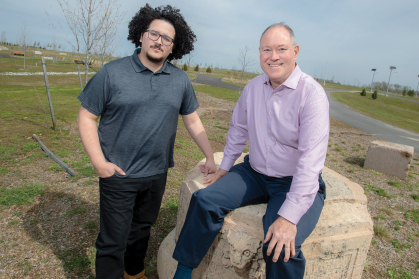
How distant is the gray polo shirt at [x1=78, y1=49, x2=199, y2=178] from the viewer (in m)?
1.96

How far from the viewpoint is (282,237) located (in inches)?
66.6

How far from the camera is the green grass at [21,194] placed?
3.83m

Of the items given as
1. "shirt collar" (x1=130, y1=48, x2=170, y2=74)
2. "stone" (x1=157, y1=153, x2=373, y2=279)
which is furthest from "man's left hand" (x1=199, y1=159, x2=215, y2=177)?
"shirt collar" (x1=130, y1=48, x2=170, y2=74)

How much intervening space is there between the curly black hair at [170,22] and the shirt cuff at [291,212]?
1.65 metres

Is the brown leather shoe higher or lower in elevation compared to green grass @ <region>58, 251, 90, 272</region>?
higher

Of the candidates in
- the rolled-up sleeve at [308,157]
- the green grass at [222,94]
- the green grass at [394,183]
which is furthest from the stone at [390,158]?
the green grass at [222,94]

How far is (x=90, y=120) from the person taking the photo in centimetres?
200

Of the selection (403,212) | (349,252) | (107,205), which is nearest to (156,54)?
(107,205)

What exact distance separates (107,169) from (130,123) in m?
0.38

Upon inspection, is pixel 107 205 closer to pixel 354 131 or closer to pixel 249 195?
pixel 249 195

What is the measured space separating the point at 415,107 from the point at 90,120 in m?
33.4

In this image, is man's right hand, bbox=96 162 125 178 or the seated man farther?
man's right hand, bbox=96 162 125 178

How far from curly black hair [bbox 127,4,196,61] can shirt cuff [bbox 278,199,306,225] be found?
1655mm

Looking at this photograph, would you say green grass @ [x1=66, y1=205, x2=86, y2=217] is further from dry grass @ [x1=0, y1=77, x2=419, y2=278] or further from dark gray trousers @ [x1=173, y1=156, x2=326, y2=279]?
dark gray trousers @ [x1=173, y1=156, x2=326, y2=279]
